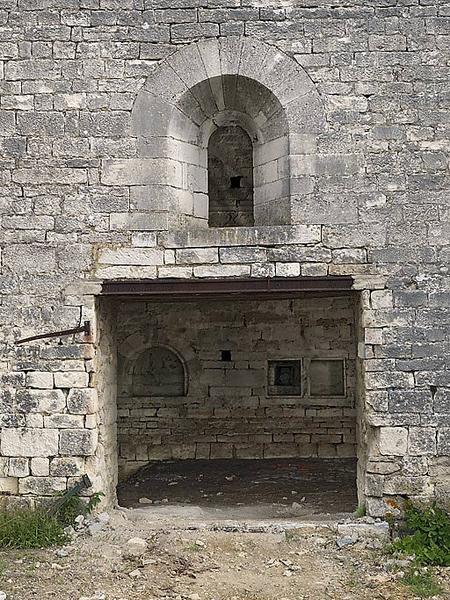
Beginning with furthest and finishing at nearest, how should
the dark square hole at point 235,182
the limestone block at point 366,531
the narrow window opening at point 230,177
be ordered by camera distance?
the dark square hole at point 235,182
the narrow window opening at point 230,177
the limestone block at point 366,531

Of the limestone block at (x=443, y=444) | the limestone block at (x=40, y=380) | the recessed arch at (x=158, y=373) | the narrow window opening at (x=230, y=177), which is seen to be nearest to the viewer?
the limestone block at (x=443, y=444)

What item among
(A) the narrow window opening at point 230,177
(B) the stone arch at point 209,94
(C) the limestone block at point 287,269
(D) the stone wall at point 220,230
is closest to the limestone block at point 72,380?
(D) the stone wall at point 220,230

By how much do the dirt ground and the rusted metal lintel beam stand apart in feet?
6.59

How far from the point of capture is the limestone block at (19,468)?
5922mm

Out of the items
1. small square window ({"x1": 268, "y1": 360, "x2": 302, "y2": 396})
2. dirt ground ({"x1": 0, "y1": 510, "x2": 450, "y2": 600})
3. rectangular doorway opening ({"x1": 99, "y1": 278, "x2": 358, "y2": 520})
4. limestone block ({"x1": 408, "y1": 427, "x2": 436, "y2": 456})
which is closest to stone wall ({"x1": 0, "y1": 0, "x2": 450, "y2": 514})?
limestone block ({"x1": 408, "y1": 427, "x2": 436, "y2": 456})

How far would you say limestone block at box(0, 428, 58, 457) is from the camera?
592cm

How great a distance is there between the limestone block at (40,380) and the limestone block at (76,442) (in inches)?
16.9

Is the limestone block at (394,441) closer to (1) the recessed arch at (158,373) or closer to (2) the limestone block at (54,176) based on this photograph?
(2) the limestone block at (54,176)

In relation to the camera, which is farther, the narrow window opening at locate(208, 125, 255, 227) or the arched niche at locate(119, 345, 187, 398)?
the narrow window opening at locate(208, 125, 255, 227)

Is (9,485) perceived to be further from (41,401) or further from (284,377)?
(284,377)

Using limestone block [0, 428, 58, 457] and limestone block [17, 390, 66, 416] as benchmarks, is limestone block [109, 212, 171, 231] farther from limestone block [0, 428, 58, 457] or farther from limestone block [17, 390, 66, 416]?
limestone block [0, 428, 58, 457]

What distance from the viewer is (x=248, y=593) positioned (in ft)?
15.8

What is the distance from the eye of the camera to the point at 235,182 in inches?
435

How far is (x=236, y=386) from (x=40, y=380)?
4711 mm
